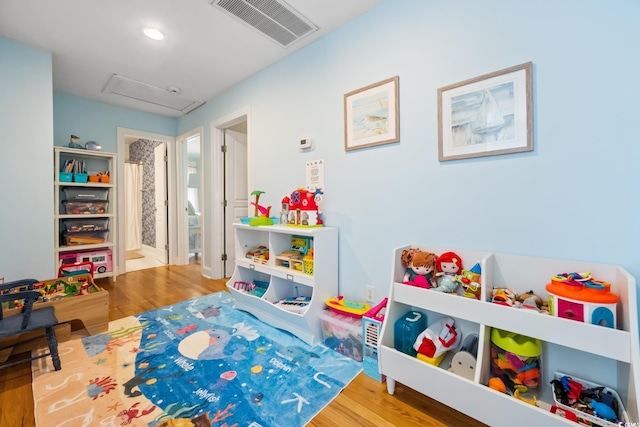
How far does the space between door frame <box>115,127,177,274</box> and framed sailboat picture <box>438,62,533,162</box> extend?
165 inches

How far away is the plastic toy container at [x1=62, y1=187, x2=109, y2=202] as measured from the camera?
3.43 meters

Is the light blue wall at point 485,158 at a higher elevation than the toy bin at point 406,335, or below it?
higher

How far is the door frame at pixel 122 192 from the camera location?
388 cm

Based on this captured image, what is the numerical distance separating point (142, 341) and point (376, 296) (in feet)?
5.79

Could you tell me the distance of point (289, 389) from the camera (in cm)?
148

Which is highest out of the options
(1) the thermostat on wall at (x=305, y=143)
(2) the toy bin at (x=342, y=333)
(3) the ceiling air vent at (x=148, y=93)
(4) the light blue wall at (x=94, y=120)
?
(3) the ceiling air vent at (x=148, y=93)

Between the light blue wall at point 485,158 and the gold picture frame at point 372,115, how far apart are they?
0.06 m

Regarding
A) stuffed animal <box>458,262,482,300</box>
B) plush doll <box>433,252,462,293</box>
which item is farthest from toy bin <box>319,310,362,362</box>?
stuffed animal <box>458,262,482,300</box>

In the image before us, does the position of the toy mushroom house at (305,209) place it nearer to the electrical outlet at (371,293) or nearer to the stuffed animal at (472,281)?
the electrical outlet at (371,293)

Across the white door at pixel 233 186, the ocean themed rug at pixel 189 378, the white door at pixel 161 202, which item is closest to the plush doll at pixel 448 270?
the ocean themed rug at pixel 189 378

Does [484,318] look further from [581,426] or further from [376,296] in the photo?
[376,296]

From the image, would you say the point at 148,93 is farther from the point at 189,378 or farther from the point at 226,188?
the point at 189,378

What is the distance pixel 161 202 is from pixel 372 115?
14.1ft

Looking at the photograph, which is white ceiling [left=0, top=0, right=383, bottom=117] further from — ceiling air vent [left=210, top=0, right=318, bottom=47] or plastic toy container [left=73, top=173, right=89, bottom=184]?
plastic toy container [left=73, top=173, right=89, bottom=184]
